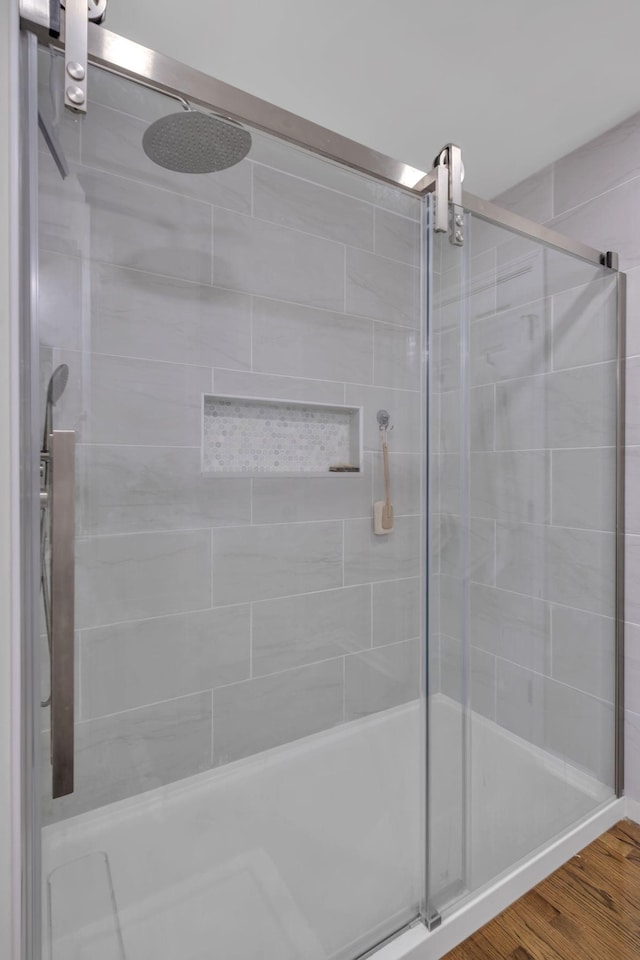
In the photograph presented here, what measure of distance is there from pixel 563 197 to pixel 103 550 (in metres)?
1.91

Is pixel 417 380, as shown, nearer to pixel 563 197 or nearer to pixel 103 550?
pixel 103 550

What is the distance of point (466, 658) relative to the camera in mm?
1246

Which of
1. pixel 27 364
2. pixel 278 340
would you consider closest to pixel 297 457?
pixel 278 340

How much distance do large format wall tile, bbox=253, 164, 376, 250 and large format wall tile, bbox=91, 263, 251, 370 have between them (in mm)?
209

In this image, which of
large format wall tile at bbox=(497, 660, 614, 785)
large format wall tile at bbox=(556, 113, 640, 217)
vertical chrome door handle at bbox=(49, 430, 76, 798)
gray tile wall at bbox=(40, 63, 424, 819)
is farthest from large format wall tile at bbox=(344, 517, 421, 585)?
large format wall tile at bbox=(556, 113, 640, 217)

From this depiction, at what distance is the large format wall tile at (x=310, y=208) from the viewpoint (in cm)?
107

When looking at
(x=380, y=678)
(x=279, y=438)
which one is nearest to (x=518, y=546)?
(x=380, y=678)

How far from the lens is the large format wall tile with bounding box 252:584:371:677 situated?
1.13 metres

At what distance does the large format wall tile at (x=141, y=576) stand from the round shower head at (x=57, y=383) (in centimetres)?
25

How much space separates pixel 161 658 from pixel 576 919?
1.24m

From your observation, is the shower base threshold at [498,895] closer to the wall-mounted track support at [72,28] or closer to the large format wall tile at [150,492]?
the large format wall tile at [150,492]

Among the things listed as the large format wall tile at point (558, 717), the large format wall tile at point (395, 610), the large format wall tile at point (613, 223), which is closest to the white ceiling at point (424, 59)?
the large format wall tile at point (613, 223)

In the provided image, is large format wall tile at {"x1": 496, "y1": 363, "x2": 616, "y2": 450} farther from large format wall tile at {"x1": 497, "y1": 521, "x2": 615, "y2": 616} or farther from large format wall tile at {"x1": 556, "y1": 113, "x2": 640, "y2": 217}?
large format wall tile at {"x1": 556, "y1": 113, "x2": 640, "y2": 217}

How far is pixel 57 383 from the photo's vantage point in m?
0.83
